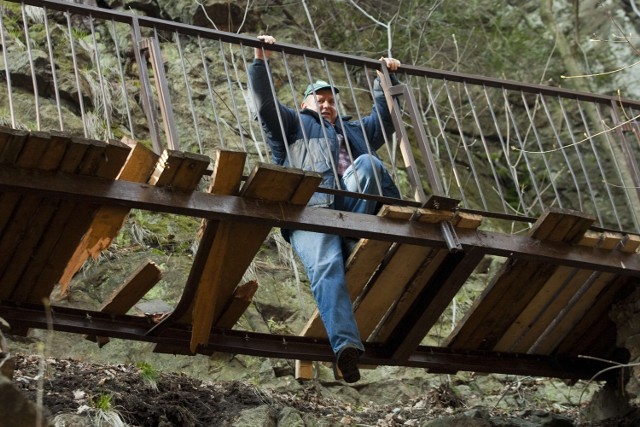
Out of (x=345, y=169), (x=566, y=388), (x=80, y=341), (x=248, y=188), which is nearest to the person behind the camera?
(x=248, y=188)

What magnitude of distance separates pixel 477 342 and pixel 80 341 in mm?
3453

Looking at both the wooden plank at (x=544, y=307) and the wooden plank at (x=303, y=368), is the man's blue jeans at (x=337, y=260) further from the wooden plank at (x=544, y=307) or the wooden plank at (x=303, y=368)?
the wooden plank at (x=544, y=307)

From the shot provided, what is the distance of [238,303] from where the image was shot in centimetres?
676

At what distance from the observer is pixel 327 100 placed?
24.5 feet

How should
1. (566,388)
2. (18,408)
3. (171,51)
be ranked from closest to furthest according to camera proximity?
(18,408) → (566,388) → (171,51)

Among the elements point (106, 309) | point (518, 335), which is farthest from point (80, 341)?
point (518, 335)

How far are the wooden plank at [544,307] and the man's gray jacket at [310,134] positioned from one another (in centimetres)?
139

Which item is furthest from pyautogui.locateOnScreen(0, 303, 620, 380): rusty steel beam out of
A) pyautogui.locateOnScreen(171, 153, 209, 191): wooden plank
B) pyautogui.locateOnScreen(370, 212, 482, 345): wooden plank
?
pyautogui.locateOnScreen(171, 153, 209, 191): wooden plank

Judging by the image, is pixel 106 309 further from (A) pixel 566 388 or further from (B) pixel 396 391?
(A) pixel 566 388

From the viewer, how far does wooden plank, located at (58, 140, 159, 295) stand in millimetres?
5652

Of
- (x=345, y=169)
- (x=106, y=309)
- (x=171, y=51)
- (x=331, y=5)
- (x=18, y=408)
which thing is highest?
(x=331, y=5)

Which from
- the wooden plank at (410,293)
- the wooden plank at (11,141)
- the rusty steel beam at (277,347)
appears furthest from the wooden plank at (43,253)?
the wooden plank at (410,293)

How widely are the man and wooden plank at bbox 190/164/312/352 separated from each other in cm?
47

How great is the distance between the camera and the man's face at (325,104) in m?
7.44
